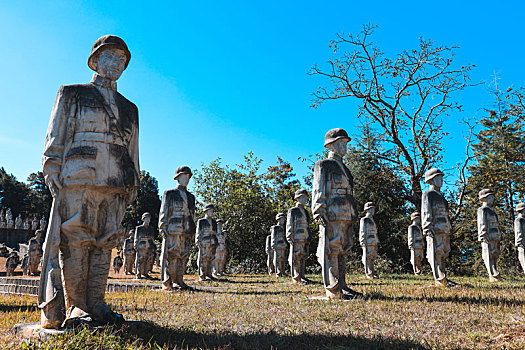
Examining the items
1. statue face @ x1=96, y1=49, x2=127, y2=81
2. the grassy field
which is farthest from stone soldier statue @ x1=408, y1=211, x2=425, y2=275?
statue face @ x1=96, y1=49, x2=127, y2=81

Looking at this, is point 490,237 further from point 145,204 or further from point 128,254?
point 145,204

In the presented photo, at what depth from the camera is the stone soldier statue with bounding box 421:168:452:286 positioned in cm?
1077

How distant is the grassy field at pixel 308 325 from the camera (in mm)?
4242

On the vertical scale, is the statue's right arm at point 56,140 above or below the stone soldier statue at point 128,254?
above

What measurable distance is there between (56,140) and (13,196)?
62.6 m

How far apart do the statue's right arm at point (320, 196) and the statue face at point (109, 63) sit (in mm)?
4474

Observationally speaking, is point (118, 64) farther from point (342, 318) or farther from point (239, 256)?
point (239, 256)

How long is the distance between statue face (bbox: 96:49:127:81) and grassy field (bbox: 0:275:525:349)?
3073 millimetres

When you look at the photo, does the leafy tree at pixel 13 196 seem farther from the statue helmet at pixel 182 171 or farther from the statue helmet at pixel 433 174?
the statue helmet at pixel 433 174

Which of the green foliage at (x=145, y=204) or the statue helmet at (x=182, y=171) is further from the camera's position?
the green foliage at (x=145, y=204)

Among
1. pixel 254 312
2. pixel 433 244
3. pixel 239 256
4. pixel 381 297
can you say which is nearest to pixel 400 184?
pixel 239 256

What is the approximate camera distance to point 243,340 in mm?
4555

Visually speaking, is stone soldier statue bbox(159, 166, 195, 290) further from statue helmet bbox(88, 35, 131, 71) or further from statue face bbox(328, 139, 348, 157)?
statue helmet bbox(88, 35, 131, 71)

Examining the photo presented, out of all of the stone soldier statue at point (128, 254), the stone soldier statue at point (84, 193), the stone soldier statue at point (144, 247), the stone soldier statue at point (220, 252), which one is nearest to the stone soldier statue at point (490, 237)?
the stone soldier statue at point (220, 252)
